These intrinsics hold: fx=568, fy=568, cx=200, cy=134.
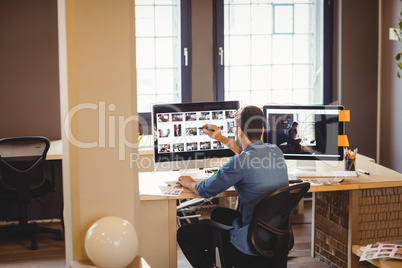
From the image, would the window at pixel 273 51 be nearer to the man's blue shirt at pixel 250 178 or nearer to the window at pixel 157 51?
the window at pixel 157 51

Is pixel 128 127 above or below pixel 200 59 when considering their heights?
below

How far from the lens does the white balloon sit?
2656 mm

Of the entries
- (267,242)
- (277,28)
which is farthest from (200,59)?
(267,242)

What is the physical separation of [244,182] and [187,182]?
0.51 metres

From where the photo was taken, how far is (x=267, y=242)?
10.7ft

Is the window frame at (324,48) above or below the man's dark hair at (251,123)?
above

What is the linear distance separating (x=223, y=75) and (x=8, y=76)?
2.13 m

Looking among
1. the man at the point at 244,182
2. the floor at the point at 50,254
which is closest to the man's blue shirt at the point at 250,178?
the man at the point at 244,182

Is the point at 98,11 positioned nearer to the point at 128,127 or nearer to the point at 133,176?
the point at 128,127

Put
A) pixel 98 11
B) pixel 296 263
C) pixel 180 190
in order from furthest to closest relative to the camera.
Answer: pixel 296 263 < pixel 180 190 < pixel 98 11

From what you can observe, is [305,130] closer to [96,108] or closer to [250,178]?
[250,178]

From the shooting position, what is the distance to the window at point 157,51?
5770 mm

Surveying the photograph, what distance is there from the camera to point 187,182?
363cm

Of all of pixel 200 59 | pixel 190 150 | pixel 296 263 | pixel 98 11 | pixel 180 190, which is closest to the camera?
pixel 98 11
